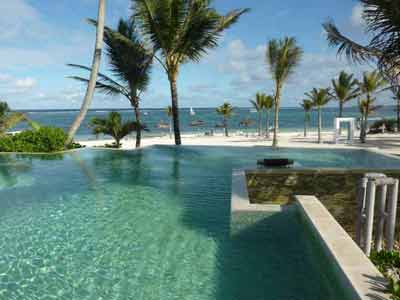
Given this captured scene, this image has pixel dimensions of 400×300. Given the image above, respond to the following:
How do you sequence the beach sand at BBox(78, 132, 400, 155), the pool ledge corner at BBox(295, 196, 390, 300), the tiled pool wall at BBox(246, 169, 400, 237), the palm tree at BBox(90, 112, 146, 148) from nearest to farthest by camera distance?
the pool ledge corner at BBox(295, 196, 390, 300)
the tiled pool wall at BBox(246, 169, 400, 237)
the beach sand at BBox(78, 132, 400, 155)
the palm tree at BBox(90, 112, 146, 148)

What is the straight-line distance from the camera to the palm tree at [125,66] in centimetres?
1655

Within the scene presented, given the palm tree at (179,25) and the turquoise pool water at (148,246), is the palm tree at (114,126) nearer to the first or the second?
the palm tree at (179,25)

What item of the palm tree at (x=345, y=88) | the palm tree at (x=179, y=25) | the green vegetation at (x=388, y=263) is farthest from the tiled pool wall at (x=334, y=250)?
the palm tree at (x=345, y=88)

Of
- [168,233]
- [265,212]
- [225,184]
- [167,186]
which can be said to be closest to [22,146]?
[167,186]

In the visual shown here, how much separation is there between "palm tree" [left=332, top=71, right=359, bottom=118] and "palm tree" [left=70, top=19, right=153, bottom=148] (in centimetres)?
1439

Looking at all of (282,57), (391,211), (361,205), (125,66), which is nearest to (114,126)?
(125,66)

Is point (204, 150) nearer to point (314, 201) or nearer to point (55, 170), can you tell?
point (55, 170)

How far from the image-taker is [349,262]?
8.89 feet

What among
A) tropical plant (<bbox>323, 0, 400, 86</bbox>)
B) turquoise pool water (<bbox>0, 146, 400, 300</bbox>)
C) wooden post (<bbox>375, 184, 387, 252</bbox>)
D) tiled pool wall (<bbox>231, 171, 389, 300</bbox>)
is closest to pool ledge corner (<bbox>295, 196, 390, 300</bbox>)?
tiled pool wall (<bbox>231, 171, 389, 300</bbox>)

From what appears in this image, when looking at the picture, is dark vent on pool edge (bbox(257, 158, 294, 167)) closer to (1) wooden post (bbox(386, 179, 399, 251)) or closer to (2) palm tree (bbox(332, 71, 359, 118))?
(1) wooden post (bbox(386, 179, 399, 251))

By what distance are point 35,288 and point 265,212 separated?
2892 mm

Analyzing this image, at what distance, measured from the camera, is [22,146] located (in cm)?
1288

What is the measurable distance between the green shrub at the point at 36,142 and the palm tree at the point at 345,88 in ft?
64.5

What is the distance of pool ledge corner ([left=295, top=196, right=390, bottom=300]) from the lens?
2.32m
